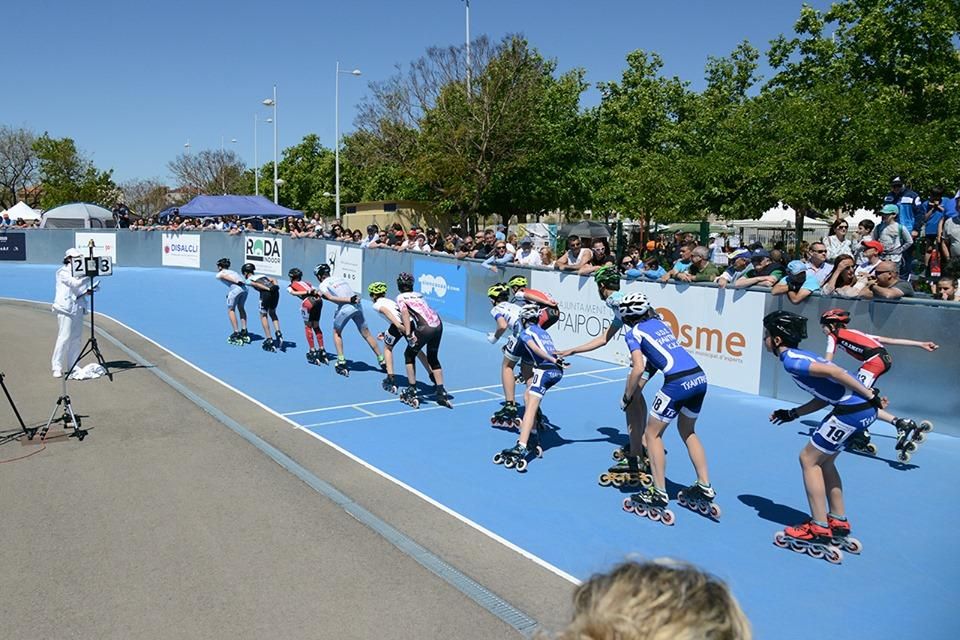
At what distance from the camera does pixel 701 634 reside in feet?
4.85

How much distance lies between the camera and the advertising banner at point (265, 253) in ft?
93.1

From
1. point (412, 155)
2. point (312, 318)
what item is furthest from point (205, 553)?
point (412, 155)

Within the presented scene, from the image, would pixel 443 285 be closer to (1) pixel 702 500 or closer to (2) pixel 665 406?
(2) pixel 665 406

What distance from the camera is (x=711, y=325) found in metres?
12.8

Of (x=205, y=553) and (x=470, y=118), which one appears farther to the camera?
(x=470, y=118)

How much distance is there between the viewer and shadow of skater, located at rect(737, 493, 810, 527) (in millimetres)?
7094

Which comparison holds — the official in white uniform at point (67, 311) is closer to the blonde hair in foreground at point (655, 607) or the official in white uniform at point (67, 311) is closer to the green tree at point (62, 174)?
the blonde hair in foreground at point (655, 607)

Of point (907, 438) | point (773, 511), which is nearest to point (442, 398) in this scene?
point (773, 511)

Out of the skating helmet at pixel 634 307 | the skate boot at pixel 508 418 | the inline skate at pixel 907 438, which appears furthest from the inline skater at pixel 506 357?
the inline skate at pixel 907 438

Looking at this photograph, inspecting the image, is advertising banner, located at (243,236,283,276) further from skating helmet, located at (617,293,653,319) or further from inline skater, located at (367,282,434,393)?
skating helmet, located at (617,293,653,319)

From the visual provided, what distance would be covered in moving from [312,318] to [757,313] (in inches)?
308

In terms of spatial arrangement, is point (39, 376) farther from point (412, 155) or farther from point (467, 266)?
point (412, 155)

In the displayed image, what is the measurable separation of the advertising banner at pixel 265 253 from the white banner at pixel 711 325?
640 inches

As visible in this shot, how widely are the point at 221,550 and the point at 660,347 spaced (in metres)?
4.11
